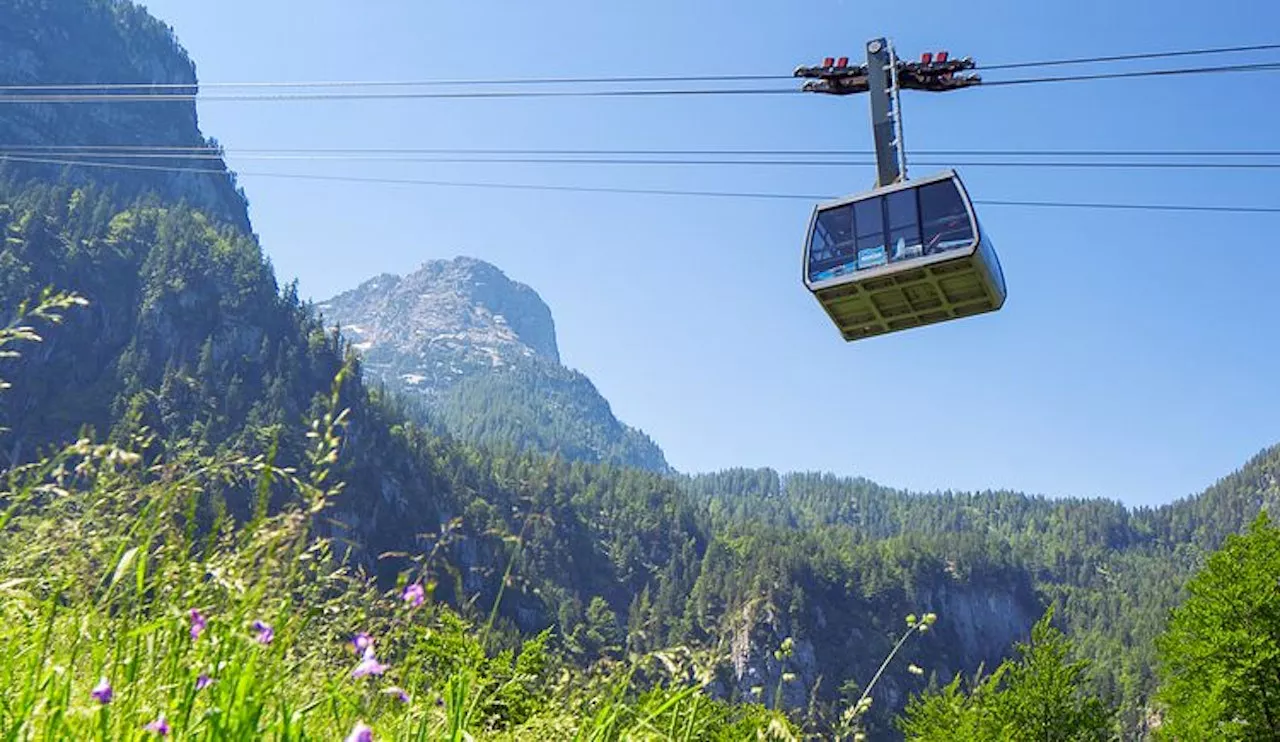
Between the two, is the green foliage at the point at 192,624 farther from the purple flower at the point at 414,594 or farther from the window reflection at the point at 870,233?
the window reflection at the point at 870,233

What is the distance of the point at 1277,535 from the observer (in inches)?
852

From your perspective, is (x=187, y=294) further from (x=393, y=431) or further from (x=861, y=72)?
(x=861, y=72)

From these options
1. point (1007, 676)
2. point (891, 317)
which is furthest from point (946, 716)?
point (891, 317)

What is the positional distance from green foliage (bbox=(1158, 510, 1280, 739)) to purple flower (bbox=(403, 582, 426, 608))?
22596mm

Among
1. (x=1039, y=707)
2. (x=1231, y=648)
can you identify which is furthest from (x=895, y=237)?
(x=1039, y=707)

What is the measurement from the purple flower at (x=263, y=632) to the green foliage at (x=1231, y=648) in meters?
23.0

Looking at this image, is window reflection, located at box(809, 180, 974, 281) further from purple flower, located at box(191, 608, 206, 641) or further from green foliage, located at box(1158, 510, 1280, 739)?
green foliage, located at box(1158, 510, 1280, 739)

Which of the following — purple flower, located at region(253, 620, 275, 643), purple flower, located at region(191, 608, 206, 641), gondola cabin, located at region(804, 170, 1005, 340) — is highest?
gondola cabin, located at region(804, 170, 1005, 340)

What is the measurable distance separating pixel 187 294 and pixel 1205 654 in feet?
589

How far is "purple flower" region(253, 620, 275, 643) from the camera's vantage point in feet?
6.39

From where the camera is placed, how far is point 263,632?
79.4 inches

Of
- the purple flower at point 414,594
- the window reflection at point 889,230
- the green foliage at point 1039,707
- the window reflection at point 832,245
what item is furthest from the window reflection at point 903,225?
the green foliage at point 1039,707

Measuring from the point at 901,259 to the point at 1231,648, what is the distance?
1385 cm

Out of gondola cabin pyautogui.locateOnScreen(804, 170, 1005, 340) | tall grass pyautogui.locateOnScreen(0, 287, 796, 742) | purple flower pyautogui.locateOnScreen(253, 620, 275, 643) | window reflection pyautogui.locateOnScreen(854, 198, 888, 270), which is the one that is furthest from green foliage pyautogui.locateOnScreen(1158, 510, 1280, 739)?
purple flower pyautogui.locateOnScreen(253, 620, 275, 643)
